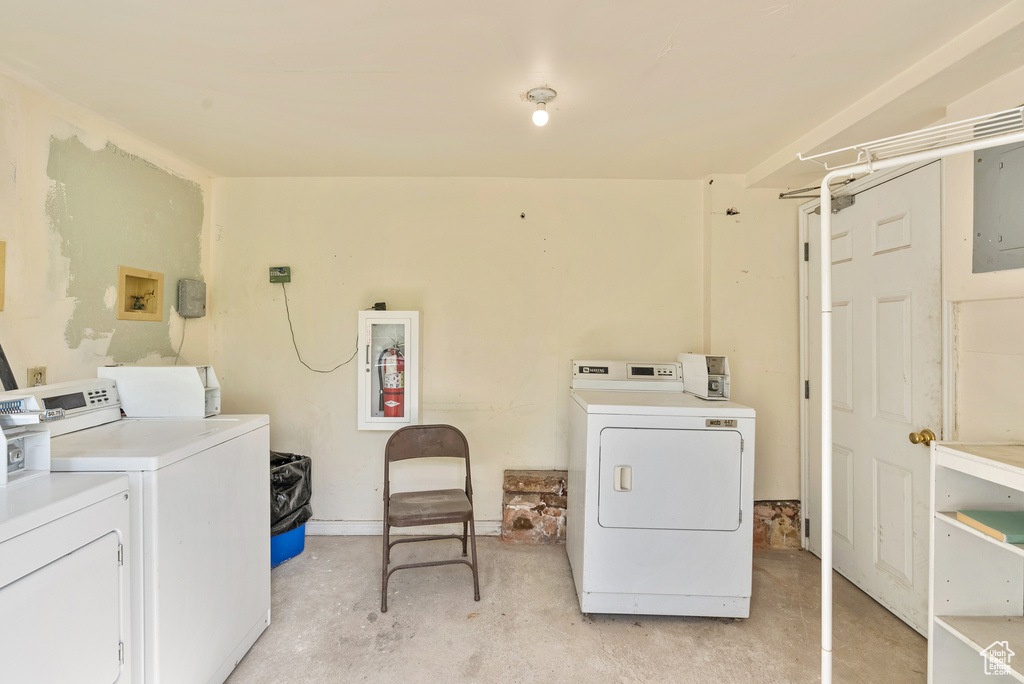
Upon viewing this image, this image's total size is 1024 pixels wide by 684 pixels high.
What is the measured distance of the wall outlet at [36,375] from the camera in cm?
195

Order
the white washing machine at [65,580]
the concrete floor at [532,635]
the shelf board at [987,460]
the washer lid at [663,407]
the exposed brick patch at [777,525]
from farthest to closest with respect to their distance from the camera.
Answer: the exposed brick patch at [777,525]
the washer lid at [663,407]
the concrete floor at [532,635]
the shelf board at [987,460]
the white washing machine at [65,580]

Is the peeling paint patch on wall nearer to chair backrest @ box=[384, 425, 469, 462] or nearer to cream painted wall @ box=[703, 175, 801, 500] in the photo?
chair backrest @ box=[384, 425, 469, 462]

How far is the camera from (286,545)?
2.68 m

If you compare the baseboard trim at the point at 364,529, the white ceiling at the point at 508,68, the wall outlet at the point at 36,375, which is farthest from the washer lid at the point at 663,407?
the wall outlet at the point at 36,375

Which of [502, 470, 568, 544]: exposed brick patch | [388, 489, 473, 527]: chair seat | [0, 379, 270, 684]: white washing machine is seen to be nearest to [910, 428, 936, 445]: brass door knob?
[502, 470, 568, 544]: exposed brick patch

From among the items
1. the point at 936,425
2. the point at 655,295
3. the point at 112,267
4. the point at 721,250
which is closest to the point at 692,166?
the point at 721,250

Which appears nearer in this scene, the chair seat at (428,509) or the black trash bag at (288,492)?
the chair seat at (428,509)

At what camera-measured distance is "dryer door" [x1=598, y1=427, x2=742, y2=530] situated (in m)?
2.11

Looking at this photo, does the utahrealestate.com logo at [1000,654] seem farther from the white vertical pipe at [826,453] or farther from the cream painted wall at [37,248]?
the cream painted wall at [37,248]

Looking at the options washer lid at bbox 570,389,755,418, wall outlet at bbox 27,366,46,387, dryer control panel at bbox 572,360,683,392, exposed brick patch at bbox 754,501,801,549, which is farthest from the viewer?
exposed brick patch at bbox 754,501,801,549

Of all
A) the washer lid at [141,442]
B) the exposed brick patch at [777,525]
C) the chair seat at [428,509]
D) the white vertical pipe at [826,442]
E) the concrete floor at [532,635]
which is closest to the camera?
the white vertical pipe at [826,442]

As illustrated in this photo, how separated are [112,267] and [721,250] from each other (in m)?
3.43

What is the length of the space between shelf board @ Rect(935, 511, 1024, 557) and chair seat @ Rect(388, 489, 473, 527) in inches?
71.5

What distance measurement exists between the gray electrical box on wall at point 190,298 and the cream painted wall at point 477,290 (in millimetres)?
378
